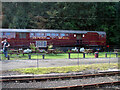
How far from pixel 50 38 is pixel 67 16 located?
11484 mm

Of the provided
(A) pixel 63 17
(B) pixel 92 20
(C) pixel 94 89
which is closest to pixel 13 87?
(C) pixel 94 89

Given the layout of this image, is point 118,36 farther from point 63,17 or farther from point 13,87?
point 13,87

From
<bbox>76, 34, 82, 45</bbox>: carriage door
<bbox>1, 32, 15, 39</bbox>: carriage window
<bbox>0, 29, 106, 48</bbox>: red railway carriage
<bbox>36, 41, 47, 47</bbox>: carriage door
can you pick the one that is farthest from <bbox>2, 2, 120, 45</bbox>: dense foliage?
<bbox>1, 32, 15, 39</bbox>: carriage window

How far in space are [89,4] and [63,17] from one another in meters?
7.87

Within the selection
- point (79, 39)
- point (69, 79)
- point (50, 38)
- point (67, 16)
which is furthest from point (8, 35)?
point (67, 16)

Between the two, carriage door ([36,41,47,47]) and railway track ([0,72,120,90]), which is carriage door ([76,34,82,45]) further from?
railway track ([0,72,120,90])

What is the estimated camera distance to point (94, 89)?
530 cm

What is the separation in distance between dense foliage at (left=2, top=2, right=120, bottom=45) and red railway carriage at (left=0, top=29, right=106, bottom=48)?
303 inches

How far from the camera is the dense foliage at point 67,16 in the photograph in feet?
94.9

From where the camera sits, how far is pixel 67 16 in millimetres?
29266

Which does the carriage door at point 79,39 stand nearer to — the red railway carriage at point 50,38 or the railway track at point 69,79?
the red railway carriage at point 50,38

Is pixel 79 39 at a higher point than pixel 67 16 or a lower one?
lower

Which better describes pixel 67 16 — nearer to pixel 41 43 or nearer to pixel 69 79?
pixel 41 43

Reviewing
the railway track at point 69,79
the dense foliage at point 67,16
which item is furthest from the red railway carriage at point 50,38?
the railway track at point 69,79
